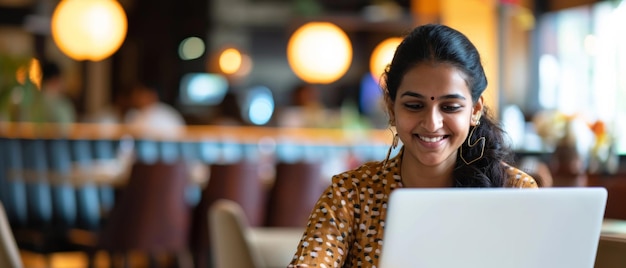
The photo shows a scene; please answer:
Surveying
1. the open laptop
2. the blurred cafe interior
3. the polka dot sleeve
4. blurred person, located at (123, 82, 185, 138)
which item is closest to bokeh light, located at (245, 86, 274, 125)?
the blurred cafe interior

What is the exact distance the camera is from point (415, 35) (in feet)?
5.50

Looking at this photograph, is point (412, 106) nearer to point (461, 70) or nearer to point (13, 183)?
point (461, 70)

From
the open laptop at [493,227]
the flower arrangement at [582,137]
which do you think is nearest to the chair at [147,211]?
the flower arrangement at [582,137]

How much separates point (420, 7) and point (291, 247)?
9075mm

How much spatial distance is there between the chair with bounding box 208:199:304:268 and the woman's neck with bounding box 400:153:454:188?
0.69m

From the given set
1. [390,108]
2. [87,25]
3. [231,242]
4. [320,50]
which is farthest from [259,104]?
[390,108]

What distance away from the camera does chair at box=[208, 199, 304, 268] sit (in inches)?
92.3

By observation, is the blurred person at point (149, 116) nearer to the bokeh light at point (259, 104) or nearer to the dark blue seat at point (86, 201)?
the dark blue seat at point (86, 201)

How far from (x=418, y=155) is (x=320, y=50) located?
719cm

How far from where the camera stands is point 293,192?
595cm

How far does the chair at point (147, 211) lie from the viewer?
5.68 meters

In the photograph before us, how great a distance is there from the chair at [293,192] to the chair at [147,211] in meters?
0.55

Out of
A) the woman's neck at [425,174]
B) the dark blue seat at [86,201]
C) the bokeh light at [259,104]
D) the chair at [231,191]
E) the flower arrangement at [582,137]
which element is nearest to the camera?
the woman's neck at [425,174]

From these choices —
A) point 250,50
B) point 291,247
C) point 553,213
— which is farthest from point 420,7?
point 553,213
